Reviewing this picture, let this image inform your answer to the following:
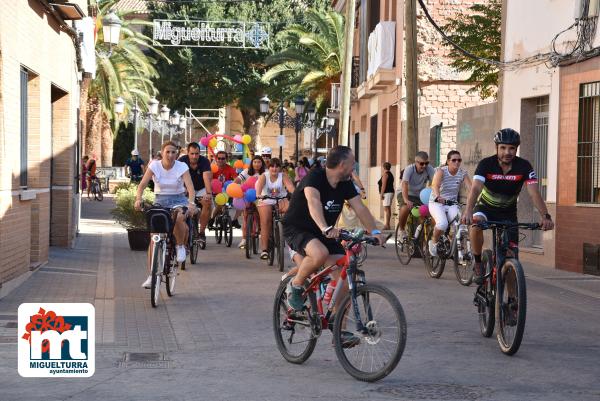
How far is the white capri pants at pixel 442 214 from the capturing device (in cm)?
1611

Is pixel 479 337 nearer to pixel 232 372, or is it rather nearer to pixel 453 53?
pixel 232 372

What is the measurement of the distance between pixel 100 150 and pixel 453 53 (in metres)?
36.3

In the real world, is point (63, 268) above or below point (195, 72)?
below

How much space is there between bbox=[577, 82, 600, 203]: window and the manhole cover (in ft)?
34.1

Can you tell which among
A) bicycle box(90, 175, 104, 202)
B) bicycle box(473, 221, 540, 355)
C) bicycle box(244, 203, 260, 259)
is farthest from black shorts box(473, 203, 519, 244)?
bicycle box(90, 175, 104, 202)

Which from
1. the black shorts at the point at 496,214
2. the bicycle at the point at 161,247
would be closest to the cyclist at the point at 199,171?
the bicycle at the point at 161,247

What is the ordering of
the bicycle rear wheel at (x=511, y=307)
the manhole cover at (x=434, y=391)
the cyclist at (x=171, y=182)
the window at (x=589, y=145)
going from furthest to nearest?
the window at (x=589, y=145) → the cyclist at (x=171, y=182) → the bicycle rear wheel at (x=511, y=307) → the manhole cover at (x=434, y=391)

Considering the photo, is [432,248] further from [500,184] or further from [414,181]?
[500,184]

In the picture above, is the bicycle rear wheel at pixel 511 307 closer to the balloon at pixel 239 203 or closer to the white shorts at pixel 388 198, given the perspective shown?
the balloon at pixel 239 203

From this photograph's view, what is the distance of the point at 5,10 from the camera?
13578 mm

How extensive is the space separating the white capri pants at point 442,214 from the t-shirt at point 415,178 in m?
2.22

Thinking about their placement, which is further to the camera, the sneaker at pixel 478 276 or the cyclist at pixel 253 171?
the cyclist at pixel 253 171

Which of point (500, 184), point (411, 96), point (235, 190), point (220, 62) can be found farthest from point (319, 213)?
point (220, 62)

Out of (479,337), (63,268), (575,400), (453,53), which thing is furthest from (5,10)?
(453,53)
